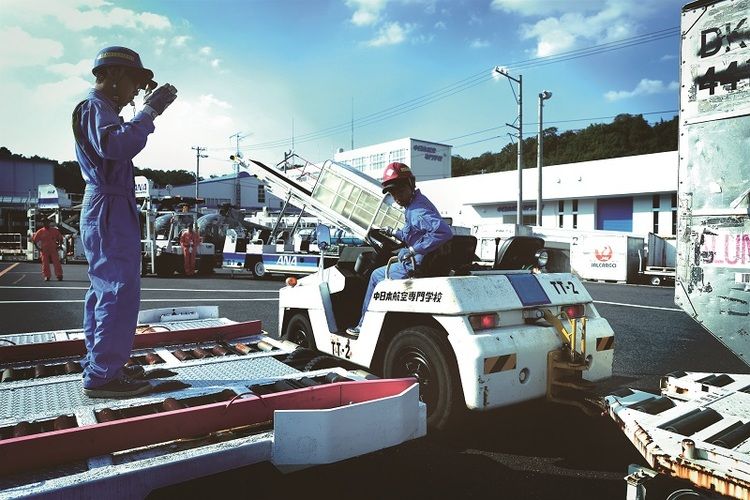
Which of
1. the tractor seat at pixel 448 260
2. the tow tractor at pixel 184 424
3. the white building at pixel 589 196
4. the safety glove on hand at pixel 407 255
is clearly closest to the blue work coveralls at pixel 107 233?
the tow tractor at pixel 184 424

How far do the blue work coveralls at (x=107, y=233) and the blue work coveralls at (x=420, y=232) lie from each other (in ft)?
6.66

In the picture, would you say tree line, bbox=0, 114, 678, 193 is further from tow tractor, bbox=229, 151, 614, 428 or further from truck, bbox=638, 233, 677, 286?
tow tractor, bbox=229, 151, 614, 428

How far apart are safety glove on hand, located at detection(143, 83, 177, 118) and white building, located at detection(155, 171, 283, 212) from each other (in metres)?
58.8

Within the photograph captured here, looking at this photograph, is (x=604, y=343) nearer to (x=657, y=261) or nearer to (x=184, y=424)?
(x=184, y=424)

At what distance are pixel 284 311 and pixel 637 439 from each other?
12.7ft

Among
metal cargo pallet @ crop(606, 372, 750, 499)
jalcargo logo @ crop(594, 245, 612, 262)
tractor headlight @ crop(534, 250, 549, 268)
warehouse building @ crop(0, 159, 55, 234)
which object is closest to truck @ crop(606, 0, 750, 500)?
metal cargo pallet @ crop(606, 372, 750, 499)

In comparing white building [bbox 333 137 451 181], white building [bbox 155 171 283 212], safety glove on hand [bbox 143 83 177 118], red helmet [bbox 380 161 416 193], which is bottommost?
red helmet [bbox 380 161 416 193]

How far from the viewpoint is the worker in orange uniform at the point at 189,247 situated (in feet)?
61.9

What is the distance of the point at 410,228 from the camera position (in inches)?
161

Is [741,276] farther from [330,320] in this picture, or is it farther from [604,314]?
[604,314]

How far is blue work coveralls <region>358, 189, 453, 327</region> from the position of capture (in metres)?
3.92

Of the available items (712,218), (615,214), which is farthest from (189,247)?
(615,214)

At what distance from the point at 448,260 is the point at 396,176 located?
2.76ft

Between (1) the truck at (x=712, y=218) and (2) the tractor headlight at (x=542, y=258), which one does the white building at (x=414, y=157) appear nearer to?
(2) the tractor headlight at (x=542, y=258)
